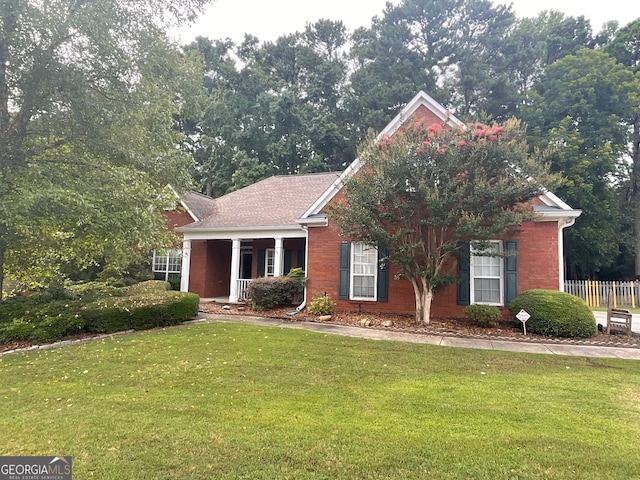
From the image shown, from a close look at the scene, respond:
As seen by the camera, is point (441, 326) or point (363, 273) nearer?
point (441, 326)

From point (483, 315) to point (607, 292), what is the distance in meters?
13.8

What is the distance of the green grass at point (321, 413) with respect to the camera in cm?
324

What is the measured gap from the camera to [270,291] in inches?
502

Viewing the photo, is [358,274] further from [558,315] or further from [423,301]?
[558,315]

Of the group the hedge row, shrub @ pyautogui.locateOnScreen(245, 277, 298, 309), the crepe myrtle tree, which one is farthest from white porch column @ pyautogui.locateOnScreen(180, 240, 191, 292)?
the crepe myrtle tree

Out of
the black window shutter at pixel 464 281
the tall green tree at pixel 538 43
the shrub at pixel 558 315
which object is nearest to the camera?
the shrub at pixel 558 315

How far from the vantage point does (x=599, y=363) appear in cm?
686

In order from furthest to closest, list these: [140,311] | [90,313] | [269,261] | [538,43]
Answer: [538,43] → [269,261] → [140,311] → [90,313]

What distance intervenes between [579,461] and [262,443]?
283 cm

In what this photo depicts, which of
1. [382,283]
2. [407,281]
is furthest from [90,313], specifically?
[407,281]

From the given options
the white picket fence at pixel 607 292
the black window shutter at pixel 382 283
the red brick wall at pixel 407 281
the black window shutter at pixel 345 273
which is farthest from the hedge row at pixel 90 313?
the white picket fence at pixel 607 292

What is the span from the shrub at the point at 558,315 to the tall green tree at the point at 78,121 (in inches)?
386

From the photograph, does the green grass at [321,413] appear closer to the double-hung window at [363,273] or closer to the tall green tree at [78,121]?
the tall green tree at [78,121]

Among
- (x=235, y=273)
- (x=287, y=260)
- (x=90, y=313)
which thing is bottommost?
(x=90, y=313)
